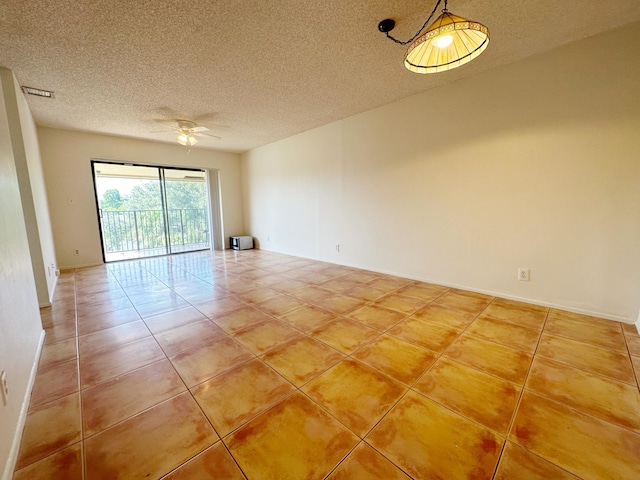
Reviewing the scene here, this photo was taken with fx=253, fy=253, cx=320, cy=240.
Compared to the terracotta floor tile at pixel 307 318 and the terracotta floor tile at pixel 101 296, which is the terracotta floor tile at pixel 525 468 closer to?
the terracotta floor tile at pixel 307 318

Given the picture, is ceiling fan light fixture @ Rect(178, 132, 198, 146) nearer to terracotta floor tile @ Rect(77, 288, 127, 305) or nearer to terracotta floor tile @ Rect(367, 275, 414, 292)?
terracotta floor tile @ Rect(77, 288, 127, 305)

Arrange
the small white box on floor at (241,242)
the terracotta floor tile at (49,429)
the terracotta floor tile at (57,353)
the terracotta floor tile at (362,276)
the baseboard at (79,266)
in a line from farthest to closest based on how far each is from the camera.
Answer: the small white box on floor at (241,242) < the baseboard at (79,266) < the terracotta floor tile at (362,276) < the terracotta floor tile at (57,353) < the terracotta floor tile at (49,429)

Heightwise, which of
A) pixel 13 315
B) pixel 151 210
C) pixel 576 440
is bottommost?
pixel 576 440

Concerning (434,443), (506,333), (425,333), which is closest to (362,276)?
(425,333)

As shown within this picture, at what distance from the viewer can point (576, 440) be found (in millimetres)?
1144

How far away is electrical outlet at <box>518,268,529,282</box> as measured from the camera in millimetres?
2637

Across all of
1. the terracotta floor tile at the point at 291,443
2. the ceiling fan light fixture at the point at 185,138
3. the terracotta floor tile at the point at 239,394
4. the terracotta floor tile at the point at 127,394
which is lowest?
the terracotta floor tile at the point at 291,443

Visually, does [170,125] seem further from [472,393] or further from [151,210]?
[472,393]

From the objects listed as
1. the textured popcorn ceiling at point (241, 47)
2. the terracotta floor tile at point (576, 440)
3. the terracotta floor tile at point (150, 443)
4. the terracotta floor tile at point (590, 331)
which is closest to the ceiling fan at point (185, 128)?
the textured popcorn ceiling at point (241, 47)

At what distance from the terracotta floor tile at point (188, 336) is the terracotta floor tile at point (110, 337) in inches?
8.1

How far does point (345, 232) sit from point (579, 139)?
115 inches

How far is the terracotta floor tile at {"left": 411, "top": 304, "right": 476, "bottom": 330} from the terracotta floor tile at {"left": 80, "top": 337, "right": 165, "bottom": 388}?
222cm

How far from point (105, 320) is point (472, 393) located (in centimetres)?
311

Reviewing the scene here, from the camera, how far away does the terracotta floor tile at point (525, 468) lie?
99cm
